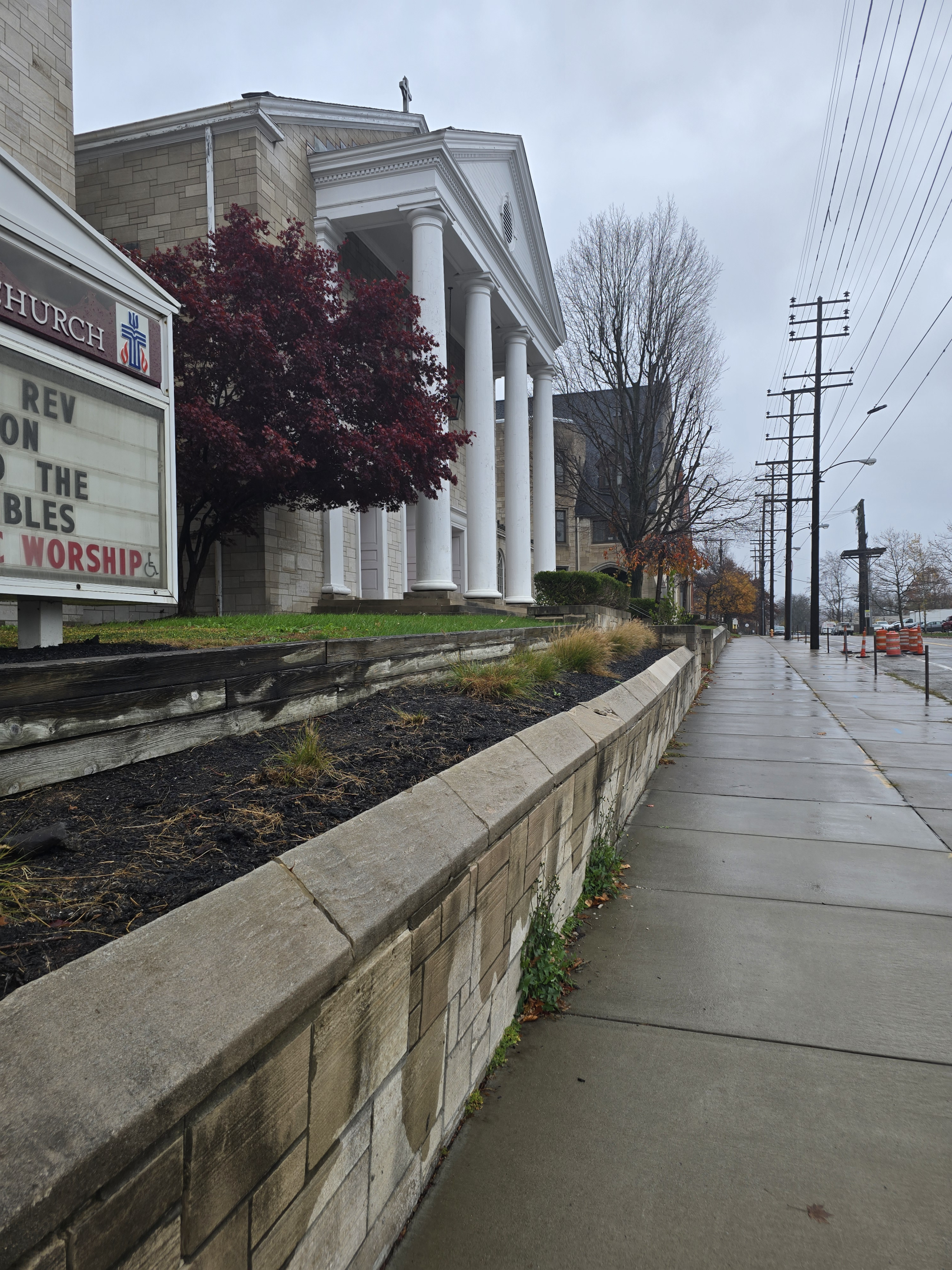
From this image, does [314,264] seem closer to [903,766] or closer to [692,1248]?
[903,766]

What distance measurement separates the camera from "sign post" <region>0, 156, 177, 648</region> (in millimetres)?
3227

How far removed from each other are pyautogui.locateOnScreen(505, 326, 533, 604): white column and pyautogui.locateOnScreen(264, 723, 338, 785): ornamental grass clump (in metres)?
18.0

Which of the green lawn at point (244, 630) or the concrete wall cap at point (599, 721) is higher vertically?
the green lawn at point (244, 630)

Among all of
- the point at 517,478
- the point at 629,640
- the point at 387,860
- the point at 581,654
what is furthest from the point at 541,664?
the point at 517,478

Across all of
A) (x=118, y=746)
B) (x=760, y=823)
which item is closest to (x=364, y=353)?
(x=760, y=823)

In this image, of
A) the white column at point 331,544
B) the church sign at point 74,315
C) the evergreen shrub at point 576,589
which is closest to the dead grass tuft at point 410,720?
the church sign at point 74,315

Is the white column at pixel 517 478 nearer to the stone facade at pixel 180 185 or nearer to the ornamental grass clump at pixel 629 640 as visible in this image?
the ornamental grass clump at pixel 629 640

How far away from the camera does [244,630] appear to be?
22.3 feet

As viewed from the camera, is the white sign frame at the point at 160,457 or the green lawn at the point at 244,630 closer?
the white sign frame at the point at 160,457

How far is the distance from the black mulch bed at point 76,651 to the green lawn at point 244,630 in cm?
16

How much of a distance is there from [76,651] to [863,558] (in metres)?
41.7

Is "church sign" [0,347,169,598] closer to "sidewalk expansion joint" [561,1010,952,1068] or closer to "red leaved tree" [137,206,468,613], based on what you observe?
"sidewalk expansion joint" [561,1010,952,1068]

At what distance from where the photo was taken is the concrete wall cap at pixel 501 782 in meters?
2.84

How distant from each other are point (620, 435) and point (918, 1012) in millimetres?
26147
